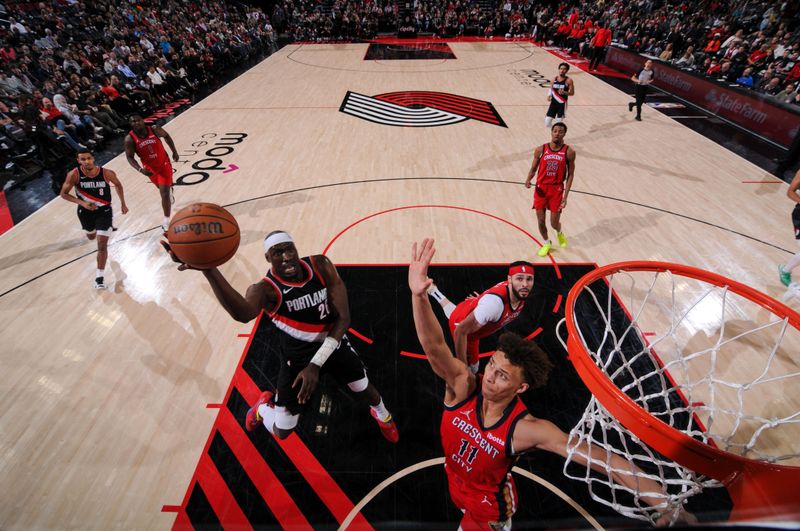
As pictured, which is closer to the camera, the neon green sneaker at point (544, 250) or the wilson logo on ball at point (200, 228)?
the wilson logo on ball at point (200, 228)

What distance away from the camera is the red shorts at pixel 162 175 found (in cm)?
604

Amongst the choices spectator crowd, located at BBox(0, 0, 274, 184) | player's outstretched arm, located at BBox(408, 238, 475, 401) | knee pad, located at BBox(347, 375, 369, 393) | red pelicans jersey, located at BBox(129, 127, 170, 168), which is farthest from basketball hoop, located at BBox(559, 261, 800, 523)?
spectator crowd, located at BBox(0, 0, 274, 184)

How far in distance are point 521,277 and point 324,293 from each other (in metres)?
1.52

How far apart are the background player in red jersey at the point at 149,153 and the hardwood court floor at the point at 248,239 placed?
0.89 metres

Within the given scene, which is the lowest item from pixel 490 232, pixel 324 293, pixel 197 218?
pixel 490 232

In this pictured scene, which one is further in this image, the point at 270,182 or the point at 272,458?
the point at 270,182

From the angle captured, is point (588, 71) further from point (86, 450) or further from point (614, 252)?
point (86, 450)

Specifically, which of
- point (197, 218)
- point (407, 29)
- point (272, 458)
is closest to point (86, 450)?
point (272, 458)

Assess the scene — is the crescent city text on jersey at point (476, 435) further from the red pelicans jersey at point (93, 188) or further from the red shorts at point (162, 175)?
the red shorts at point (162, 175)

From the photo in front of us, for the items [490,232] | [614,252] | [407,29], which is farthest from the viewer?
[407,29]

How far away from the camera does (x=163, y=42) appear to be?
15.8 m

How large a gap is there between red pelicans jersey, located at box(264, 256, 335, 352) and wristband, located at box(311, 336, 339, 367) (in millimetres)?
138

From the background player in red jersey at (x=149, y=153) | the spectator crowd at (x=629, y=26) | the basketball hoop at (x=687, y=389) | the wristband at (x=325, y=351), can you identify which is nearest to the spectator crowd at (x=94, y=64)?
the background player in red jersey at (x=149, y=153)

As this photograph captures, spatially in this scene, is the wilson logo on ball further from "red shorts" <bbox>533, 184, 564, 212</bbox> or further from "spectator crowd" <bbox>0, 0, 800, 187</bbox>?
"spectator crowd" <bbox>0, 0, 800, 187</bbox>
